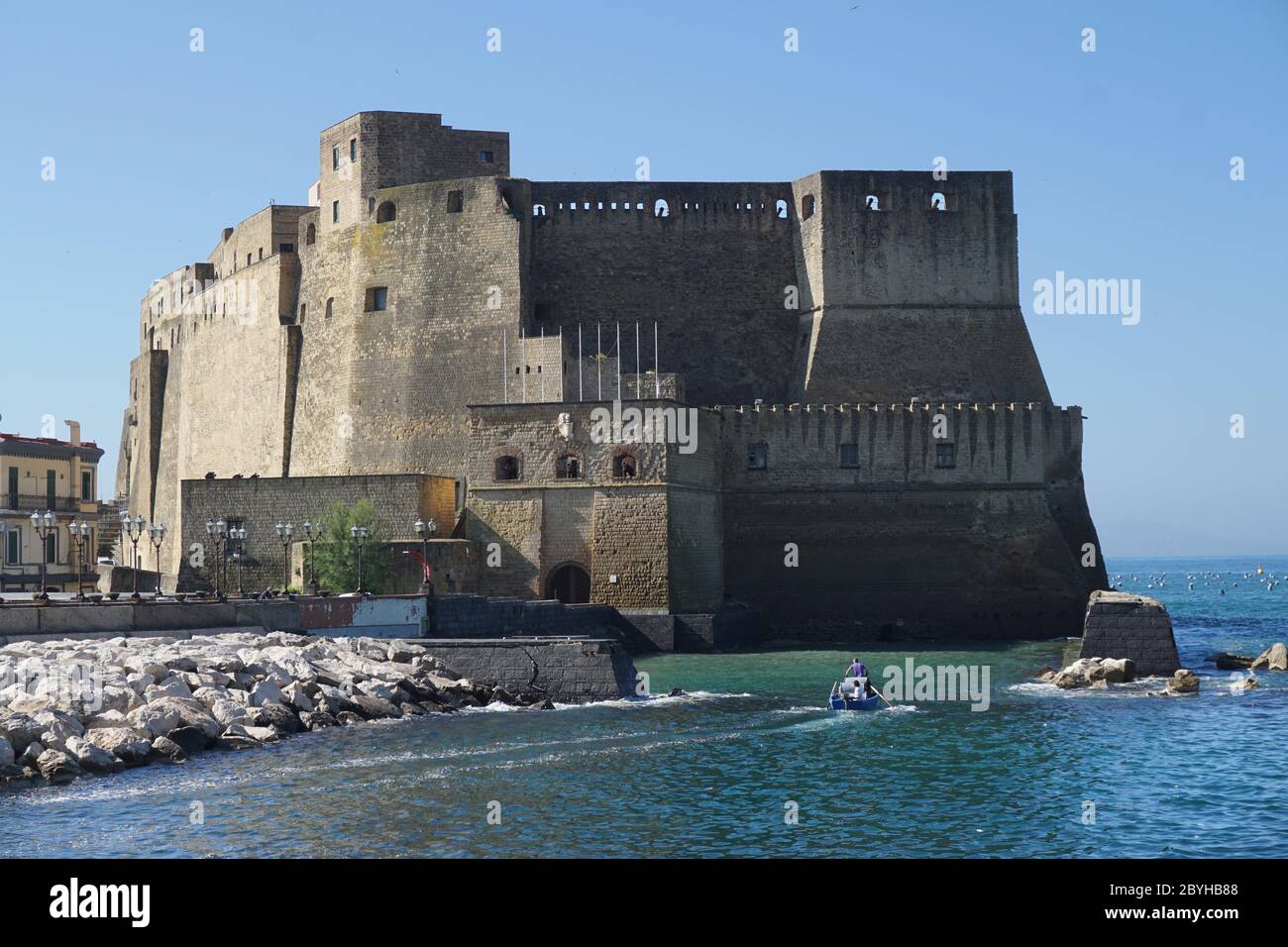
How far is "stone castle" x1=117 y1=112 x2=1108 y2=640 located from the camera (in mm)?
36250

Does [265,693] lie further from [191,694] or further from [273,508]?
[273,508]

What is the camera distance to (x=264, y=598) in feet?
97.4

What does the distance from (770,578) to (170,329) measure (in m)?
27.7

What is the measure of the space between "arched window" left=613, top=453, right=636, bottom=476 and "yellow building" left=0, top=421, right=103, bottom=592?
13.7 metres

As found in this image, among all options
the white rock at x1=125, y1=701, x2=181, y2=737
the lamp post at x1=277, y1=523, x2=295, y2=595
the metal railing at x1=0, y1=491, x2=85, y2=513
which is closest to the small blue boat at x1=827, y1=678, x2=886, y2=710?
the white rock at x1=125, y1=701, x2=181, y2=737

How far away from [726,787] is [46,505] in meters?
29.8

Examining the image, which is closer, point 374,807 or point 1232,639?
point 374,807

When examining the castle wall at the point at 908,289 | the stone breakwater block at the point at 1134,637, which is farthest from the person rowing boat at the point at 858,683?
the castle wall at the point at 908,289

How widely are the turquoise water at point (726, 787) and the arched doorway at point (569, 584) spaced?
9811 mm

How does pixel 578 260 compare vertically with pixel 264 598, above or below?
above

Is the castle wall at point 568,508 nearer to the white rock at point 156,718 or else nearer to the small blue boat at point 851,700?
the small blue boat at point 851,700
